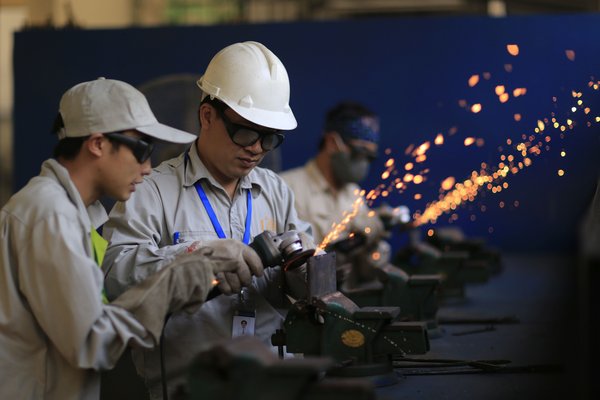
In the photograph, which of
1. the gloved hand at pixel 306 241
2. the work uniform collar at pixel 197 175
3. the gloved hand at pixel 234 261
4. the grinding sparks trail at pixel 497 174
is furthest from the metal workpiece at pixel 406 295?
the gloved hand at pixel 234 261

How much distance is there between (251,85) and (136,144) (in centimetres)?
70

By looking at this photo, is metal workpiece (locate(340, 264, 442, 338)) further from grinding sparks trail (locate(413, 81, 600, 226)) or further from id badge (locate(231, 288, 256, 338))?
id badge (locate(231, 288, 256, 338))

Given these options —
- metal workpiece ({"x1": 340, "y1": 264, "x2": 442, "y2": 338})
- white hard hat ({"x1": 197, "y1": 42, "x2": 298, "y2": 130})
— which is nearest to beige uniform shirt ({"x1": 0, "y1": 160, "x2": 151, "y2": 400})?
white hard hat ({"x1": 197, "y1": 42, "x2": 298, "y2": 130})

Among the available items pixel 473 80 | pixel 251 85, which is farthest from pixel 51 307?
pixel 473 80

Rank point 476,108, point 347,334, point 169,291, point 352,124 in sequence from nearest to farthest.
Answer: point 169,291 < point 347,334 < point 352,124 < point 476,108

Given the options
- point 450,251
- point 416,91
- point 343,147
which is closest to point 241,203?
point 343,147

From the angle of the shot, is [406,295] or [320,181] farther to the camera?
[320,181]

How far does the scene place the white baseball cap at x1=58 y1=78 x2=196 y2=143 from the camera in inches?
111

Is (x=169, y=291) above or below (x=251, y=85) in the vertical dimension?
below

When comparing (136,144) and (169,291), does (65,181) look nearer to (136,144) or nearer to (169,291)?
(136,144)

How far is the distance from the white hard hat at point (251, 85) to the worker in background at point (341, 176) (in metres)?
2.80

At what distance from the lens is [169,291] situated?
2756 millimetres

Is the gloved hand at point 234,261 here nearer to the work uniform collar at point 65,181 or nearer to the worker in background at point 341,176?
the work uniform collar at point 65,181

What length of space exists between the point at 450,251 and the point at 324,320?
4.02 metres
